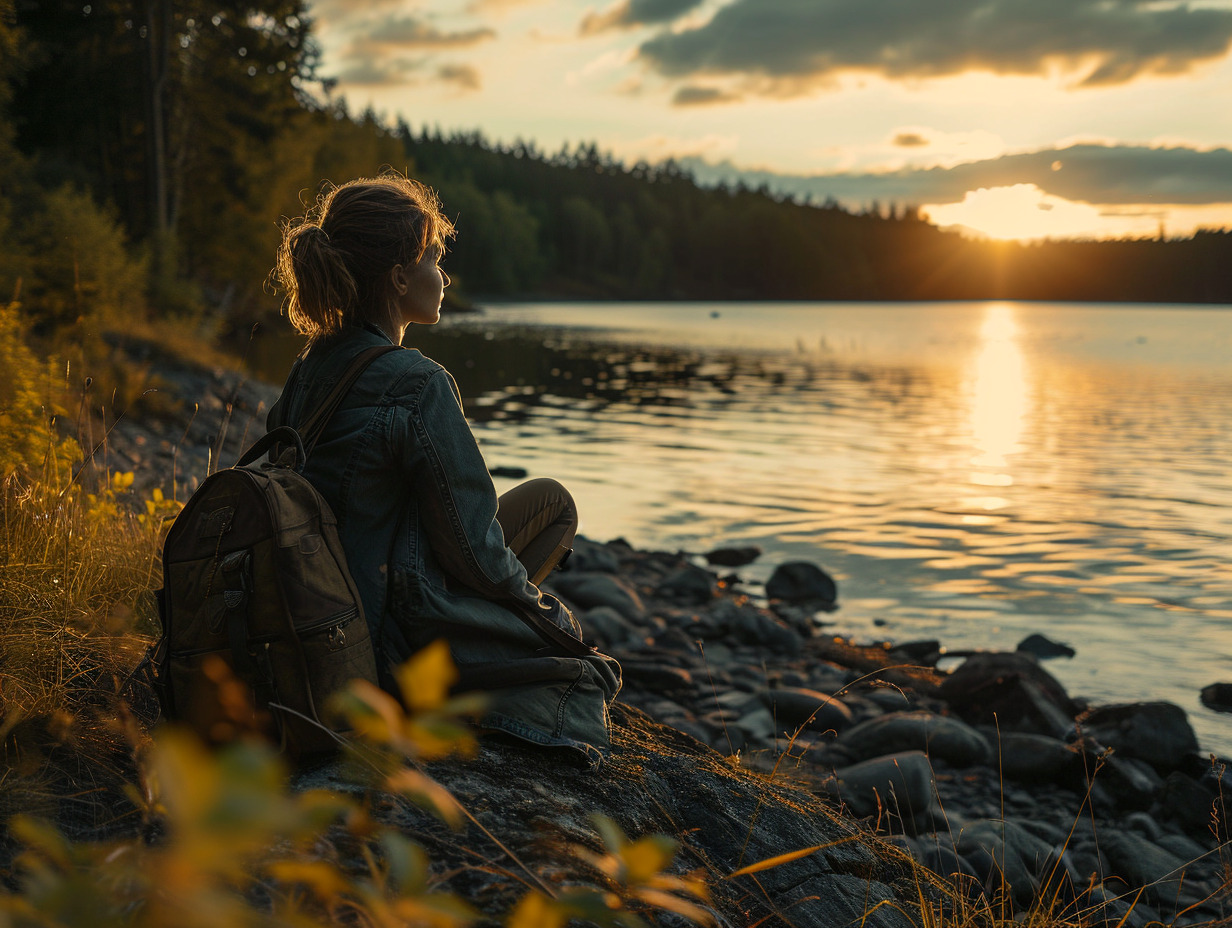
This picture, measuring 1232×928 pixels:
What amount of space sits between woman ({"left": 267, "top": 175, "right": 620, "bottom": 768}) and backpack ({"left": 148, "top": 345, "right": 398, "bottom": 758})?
26cm

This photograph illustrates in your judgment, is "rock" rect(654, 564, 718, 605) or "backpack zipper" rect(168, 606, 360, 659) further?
"rock" rect(654, 564, 718, 605)

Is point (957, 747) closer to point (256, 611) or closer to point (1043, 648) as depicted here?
point (1043, 648)

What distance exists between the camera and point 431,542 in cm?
269

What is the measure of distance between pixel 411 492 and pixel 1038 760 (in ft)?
17.3

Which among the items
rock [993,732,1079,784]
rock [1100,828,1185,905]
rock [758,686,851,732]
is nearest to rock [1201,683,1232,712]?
rock [993,732,1079,784]

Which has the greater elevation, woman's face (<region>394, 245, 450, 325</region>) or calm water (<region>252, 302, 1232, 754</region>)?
woman's face (<region>394, 245, 450, 325</region>)

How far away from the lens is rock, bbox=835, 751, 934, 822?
5.09m

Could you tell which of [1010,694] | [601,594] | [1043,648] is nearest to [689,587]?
[601,594]

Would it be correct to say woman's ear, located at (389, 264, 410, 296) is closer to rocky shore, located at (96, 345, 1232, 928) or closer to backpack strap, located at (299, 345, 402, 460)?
backpack strap, located at (299, 345, 402, 460)

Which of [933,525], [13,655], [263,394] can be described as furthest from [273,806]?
[263,394]

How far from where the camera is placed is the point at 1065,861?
4.65 meters

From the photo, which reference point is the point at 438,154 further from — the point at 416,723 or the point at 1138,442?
the point at 416,723

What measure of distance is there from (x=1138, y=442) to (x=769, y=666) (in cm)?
1629

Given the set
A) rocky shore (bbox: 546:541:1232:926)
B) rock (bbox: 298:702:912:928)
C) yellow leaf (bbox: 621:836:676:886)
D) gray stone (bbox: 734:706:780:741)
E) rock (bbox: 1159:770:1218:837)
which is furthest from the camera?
gray stone (bbox: 734:706:780:741)
